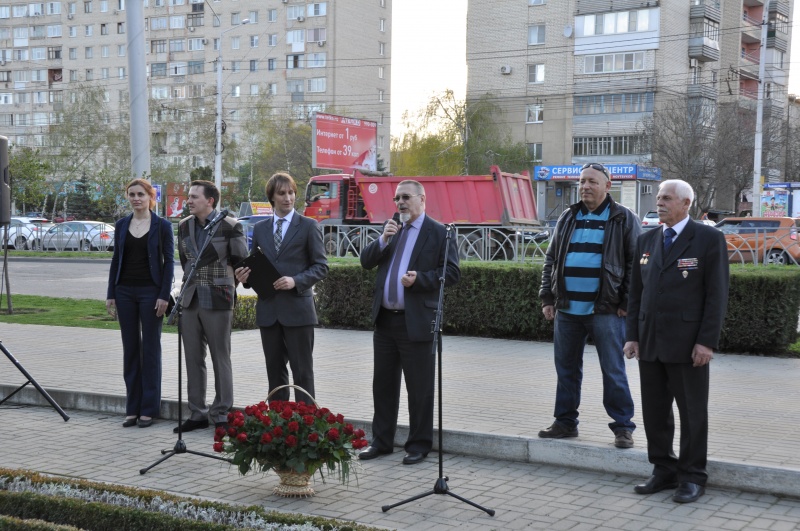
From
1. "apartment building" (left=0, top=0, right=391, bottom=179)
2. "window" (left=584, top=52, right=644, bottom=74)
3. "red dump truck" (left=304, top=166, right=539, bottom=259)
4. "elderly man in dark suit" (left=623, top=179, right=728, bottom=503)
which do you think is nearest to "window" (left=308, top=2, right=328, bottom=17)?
"apartment building" (left=0, top=0, right=391, bottom=179)

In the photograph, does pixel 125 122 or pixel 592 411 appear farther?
pixel 125 122

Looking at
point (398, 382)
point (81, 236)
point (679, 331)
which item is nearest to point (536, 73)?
point (81, 236)

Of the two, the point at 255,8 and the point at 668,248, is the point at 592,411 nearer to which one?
the point at 668,248

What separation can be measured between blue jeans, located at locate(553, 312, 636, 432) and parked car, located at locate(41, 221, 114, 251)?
128 ft

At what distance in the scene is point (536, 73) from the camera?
65562mm

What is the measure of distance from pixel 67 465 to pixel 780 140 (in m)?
57.2

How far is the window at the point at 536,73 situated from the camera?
214 feet

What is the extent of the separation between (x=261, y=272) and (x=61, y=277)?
76.3 feet

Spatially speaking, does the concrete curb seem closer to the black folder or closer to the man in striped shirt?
the man in striped shirt

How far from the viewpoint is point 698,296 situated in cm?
592

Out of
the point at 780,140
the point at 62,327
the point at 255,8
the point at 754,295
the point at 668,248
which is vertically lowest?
the point at 62,327

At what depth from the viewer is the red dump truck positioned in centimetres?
2826

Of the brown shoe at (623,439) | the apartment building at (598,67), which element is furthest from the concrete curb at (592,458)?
the apartment building at (598,67)

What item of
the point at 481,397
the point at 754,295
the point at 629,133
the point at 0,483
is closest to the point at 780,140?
the point at 629,133
